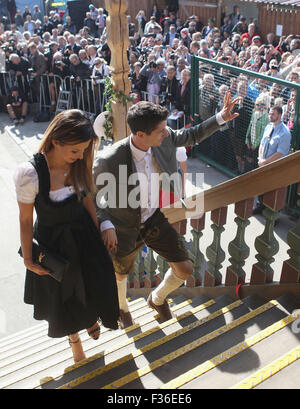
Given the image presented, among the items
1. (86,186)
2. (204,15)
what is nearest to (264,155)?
(86,186)

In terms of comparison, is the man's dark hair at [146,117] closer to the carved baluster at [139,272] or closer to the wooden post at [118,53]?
the carved baluster at [139,272]

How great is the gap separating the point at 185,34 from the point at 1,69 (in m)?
5.61

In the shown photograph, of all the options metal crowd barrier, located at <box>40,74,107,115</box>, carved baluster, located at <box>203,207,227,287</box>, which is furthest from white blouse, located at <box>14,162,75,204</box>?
metal crowd barrier, located at <box>40,74,107,115</box>

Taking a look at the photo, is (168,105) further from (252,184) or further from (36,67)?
(252,184)

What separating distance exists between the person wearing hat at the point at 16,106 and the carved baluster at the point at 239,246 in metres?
9.55

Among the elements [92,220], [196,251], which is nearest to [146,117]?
[92,220]

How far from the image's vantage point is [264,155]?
6.29m

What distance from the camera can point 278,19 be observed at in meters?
15.2

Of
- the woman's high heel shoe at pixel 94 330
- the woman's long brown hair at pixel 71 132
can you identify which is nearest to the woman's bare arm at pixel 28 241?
→ the woman's long brown hair at pixel 71 132

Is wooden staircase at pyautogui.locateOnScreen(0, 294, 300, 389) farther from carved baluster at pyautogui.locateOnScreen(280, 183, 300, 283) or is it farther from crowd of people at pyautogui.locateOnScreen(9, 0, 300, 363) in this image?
crowd of people at pyautogui.locateOnScreen(9, 0, 300, 363)

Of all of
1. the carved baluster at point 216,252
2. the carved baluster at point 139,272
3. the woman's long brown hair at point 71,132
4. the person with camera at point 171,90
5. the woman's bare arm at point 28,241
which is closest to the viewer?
the woman's long brown hair at point 71,132

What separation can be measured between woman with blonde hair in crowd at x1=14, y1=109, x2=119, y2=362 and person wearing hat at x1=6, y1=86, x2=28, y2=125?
9.56 metres

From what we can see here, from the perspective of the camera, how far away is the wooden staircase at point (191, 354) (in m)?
2.04
